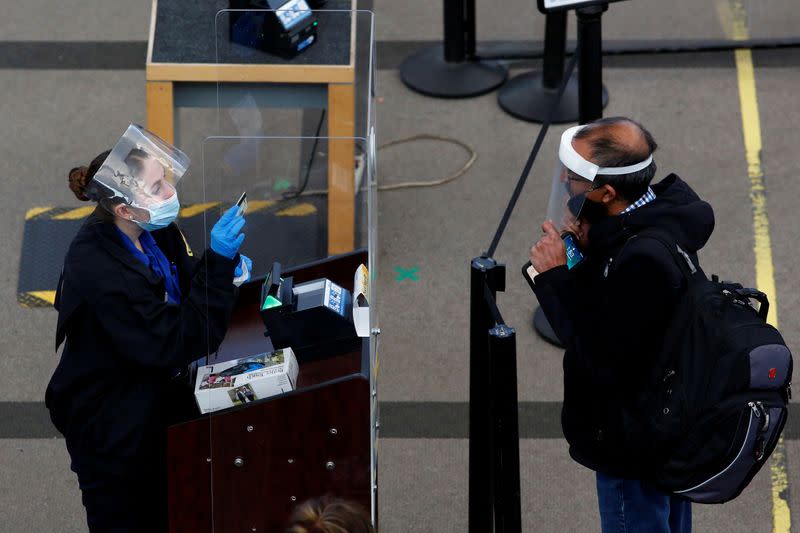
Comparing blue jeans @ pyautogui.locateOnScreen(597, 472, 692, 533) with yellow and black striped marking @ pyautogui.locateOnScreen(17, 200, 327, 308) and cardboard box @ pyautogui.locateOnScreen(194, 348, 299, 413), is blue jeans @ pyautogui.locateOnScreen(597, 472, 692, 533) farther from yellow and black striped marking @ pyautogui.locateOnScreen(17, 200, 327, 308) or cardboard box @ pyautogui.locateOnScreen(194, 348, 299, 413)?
yellow and black striped marking @ pyautogui.locateOnScreen(17, 200, 327, 308)

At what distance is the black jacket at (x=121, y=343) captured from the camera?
3160 millimetres

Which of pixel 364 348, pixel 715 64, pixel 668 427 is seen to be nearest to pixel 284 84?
pixel 364 348

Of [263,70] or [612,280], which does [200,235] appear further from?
[612,280]

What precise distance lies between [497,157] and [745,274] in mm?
1578

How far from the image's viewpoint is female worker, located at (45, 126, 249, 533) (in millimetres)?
3172

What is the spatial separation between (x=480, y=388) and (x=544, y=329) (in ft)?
5.94

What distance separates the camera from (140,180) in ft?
10.6

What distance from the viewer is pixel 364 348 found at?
130 inches

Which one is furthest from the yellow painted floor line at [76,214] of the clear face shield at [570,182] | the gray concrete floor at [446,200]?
the clear face shield at [570,182]

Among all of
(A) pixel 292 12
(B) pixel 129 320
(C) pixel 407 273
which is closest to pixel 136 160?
(B) pixel 129 320

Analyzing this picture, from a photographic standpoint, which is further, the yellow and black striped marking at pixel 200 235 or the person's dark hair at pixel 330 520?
the yellow and black striped marking at pixel 200 235

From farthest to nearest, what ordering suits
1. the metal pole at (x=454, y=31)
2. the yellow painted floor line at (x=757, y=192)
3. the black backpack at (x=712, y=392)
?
the metal pole at (x=454, y=31)
the yellow painted floor line at (x=757, y=192)
the black backpack at (x=712, y=392)

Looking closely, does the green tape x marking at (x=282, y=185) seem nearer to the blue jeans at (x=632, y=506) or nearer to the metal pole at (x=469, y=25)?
the blue jeans at (x=632, y=506)

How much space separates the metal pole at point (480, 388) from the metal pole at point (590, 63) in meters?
1.52
